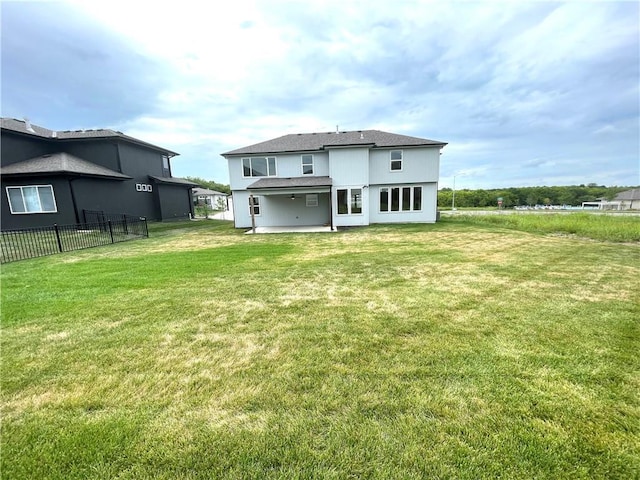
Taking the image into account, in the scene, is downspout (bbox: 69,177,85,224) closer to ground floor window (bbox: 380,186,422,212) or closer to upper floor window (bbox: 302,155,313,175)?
upper floor window (bbox: 302,155,313,175)

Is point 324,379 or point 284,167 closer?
point 324,379

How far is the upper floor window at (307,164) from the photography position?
1689 centimetres

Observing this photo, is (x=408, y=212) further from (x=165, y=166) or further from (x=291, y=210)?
(x=165, y=166)

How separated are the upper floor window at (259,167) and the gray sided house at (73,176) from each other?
7.66 meters

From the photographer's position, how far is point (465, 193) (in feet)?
218

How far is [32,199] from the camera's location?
14461 millimetres

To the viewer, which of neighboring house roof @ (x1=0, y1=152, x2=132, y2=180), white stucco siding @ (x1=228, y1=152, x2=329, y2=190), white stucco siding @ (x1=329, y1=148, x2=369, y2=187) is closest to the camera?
neighboring house roof @ (x1=0, y1=152, x2=132, y2=180)

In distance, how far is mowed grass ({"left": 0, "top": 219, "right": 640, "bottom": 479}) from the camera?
1.77m

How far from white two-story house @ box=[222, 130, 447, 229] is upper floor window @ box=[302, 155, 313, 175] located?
0.20 ft

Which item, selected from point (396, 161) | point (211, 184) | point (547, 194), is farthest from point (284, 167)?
point (547, 194)

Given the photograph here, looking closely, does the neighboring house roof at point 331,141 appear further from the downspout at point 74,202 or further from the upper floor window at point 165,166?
the upper floor window at point 165,166

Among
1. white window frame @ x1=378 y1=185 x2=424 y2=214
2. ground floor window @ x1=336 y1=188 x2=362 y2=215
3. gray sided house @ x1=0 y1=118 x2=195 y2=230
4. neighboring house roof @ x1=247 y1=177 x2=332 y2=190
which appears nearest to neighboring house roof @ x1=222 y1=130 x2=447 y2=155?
neighboring house roof @ x1=247 y1=177 x2=332 y2=190

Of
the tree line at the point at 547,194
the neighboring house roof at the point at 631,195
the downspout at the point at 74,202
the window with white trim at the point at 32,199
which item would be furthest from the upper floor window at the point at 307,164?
the neighboring house roof at the point at 631,195

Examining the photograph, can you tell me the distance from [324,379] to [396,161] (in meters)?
16.3
